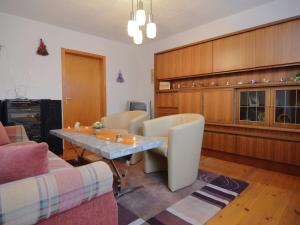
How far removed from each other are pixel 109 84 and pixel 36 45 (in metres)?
1.56

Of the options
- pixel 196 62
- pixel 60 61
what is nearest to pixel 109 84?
pixel 60 61

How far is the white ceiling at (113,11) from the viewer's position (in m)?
2.62

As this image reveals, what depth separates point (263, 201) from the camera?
70.7 inches

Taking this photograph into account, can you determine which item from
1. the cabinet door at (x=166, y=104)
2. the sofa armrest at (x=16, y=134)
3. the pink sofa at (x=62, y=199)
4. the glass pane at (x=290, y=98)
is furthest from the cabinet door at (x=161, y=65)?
the pink sofa at (x=62, y=199)

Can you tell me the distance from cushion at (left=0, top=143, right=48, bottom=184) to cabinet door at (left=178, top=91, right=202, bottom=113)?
8.97ft

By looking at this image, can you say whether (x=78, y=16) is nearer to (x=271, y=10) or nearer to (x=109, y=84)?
(x=109, y=84)

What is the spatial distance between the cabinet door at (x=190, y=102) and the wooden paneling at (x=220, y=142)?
47 cm

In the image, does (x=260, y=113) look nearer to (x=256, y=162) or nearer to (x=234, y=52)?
(x=256, y=162)

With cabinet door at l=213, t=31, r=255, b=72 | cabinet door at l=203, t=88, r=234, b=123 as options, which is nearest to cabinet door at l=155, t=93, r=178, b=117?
cabinet door at l=203, t=88, r=234, b=123

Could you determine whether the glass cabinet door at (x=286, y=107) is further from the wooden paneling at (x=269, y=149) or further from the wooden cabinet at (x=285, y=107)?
the wooden paneling at (x=269, y=149)

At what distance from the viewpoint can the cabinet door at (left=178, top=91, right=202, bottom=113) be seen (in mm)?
3256

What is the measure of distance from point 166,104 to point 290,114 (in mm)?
2044

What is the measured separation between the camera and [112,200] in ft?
3.34

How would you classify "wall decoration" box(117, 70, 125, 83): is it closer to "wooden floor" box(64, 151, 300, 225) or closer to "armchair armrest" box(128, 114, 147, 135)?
"armchair armrest" box(128, 114, 147, 135)
